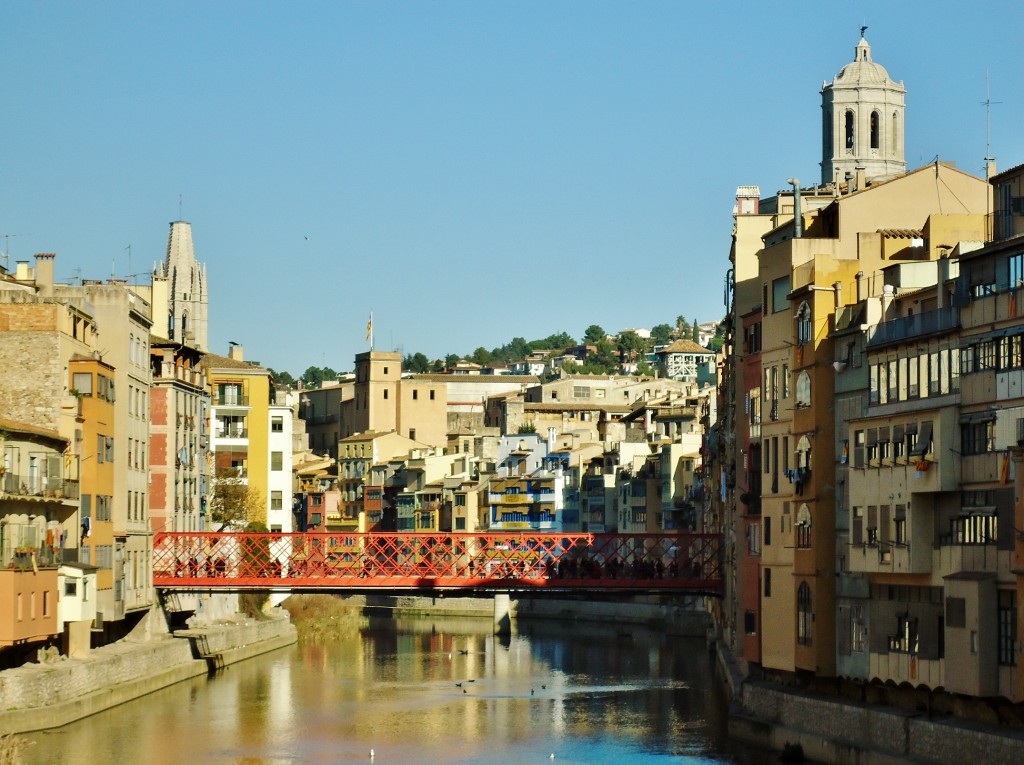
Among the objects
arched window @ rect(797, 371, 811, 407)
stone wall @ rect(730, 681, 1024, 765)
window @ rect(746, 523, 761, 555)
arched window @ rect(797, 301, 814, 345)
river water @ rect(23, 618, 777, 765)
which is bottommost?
river water @ rect(23, 618, 777, 765)

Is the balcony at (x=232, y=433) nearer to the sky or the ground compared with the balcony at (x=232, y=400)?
nearer to the ground

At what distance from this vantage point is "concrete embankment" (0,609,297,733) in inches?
2247

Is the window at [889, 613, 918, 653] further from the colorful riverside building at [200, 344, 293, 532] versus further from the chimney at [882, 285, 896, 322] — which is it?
the colorful riverside building at [200, 344, 293, 532]

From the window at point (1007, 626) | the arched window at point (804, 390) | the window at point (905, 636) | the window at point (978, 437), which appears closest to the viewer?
the window at point (1007, 626)

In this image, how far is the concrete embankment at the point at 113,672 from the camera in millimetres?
57062

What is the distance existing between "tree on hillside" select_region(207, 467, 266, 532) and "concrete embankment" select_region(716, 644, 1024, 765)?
49.6m

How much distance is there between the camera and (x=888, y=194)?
57.3 metres

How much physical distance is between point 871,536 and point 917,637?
297cm

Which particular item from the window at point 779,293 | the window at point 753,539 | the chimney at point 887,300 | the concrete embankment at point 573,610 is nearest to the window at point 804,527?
the chimney at point 887,300

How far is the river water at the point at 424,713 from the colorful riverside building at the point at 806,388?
12.3ft

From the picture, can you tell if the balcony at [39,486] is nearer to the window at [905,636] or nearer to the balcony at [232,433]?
the window at [905,636]

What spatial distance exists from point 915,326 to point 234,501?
6435cm

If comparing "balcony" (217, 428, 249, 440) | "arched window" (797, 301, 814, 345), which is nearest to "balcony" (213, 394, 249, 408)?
"balcony" (217, 428, 249, 440)

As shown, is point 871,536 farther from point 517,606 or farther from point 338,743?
point 517,606
